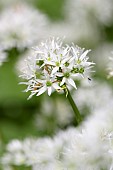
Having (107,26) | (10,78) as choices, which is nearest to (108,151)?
(10,78)

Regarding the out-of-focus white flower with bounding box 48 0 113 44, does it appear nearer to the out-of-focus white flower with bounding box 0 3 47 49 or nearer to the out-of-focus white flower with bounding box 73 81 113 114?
the out-of-focus white flower with bounding box 0 3 47 49

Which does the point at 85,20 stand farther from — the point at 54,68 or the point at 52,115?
the point at 54,68

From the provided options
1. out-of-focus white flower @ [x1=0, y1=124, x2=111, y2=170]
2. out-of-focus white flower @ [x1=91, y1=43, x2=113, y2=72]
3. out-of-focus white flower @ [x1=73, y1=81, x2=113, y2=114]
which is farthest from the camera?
out-of-focus white flower @ [x1=91, y1=43, x2=113, y2=72]

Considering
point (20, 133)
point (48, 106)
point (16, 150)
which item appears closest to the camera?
point (16, 150)

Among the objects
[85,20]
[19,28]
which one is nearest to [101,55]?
[85,20]

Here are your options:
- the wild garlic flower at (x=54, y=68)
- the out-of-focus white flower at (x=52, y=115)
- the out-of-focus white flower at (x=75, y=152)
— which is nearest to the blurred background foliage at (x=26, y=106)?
the out-of-focus white flower at (x=52, y=115)

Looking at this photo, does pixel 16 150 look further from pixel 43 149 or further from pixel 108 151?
pixel 108 151

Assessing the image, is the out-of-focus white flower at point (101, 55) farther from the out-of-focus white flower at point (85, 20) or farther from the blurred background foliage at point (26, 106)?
the out-of-focus white flower at point (85, 20)

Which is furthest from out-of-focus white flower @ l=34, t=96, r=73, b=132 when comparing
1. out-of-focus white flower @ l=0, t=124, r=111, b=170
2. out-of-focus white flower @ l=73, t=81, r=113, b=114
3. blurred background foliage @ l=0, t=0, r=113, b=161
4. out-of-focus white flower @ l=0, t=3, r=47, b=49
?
out-of-focus white flower @ l=0, t=124, r=111, b=170
